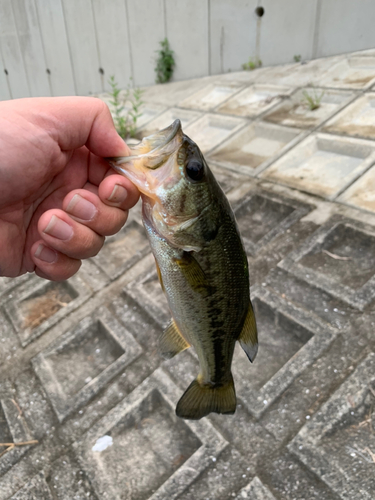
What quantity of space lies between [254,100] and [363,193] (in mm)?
3551

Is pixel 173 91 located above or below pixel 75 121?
below

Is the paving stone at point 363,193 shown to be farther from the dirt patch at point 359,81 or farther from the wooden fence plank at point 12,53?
the wooden fence plank at point 12,53

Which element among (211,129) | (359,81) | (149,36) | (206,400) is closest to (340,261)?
(206,400)

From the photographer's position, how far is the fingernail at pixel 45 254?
2059 millimetres

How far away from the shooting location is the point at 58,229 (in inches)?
73.2

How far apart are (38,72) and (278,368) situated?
13.7 metres

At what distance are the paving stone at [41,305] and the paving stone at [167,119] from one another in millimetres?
3925

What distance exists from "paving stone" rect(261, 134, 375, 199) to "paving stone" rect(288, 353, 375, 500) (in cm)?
230

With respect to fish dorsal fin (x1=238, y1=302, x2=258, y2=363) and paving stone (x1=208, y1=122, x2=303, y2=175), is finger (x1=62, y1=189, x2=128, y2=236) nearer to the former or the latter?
fish dorsal fin (x1=238, y1=302, x2=258, y2=363)

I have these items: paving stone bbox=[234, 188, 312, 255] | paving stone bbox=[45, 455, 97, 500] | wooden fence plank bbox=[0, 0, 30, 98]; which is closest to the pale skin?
paving stone bbox=[45, 455, 97, 500]

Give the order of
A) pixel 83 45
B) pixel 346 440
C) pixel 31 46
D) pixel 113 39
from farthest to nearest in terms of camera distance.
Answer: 1. pixel 31 46
2. pixel 83 45
3. pixel 113 39
4. pixel 346 440

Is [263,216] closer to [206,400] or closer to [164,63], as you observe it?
[206,400]

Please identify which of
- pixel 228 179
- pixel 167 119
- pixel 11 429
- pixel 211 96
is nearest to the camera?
pixel 11 429

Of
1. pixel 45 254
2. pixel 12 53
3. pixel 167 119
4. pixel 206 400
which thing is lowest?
pixel 167 119
